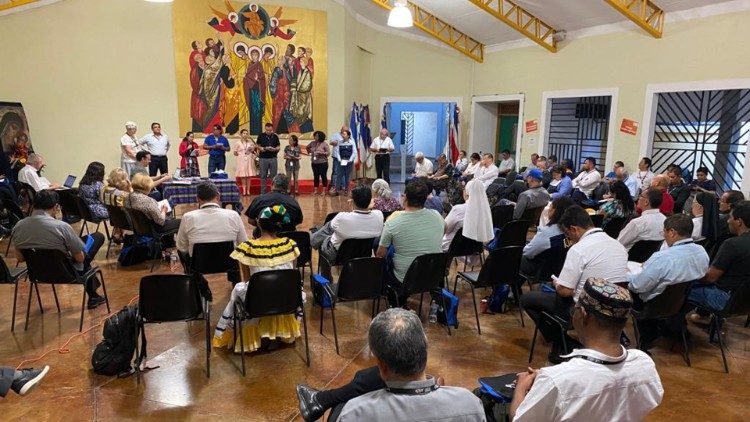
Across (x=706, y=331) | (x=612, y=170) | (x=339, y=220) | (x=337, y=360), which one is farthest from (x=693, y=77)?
(x=337, y=360)

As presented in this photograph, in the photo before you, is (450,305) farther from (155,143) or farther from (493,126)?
(493,126)

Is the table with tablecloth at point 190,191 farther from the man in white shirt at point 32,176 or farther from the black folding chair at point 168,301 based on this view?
the black folding chair at point 168,301

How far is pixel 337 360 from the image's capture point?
143 inches

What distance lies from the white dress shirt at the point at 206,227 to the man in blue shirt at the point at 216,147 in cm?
643

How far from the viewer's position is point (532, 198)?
20.2 feet

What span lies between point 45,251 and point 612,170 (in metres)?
9.16

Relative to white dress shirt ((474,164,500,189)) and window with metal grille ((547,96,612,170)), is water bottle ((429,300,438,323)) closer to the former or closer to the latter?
white dress shirt ((474,164,500,189))

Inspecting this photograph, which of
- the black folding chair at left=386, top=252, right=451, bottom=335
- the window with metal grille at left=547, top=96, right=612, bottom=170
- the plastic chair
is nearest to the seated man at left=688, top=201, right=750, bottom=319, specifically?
the black folding chair at left=386, top=252, right=451, bottom=335

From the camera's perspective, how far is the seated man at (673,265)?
336 cm

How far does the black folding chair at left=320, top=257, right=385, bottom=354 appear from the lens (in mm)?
3703

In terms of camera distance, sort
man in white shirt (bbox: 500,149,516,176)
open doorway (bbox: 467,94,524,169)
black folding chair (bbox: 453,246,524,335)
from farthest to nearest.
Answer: open doorway (bbox: 467,94,524,169), man in white shirt (bbox: 500,149,516,176), black folding chair (bbox: 453,246,524,335)

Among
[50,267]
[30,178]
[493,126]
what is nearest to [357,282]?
[50,267]

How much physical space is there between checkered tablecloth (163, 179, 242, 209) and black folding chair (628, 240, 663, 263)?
5561mm

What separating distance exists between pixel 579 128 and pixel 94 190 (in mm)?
9709
